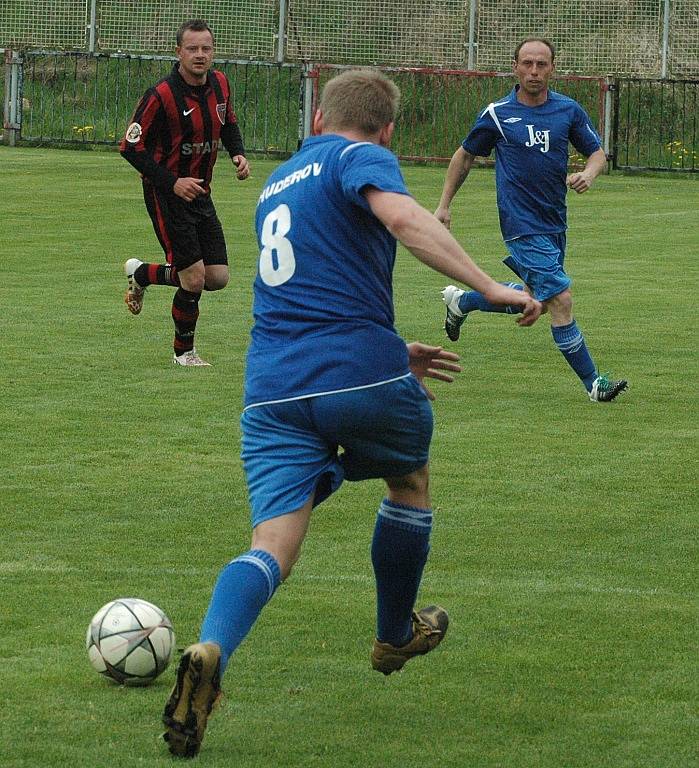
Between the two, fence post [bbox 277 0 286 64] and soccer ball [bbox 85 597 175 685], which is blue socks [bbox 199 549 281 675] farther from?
fence post [bbox 277 0 286 64]

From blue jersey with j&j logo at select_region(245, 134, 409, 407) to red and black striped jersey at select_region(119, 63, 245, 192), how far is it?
6379mm

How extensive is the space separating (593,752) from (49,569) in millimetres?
2562

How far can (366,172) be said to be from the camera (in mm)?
4637

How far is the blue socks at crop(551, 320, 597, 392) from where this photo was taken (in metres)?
10.4

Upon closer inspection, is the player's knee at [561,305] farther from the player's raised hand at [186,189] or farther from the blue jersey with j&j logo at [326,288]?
the blue jersey with j&j logo at [326,288]

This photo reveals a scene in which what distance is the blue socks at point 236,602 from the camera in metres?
4.55

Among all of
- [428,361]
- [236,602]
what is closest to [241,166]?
[428,361]

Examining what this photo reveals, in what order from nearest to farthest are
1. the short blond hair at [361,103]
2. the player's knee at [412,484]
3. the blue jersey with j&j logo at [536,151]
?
the short blond hair at [361,103], the player's knee at [412,484], the blue jersey with j&j logo at [536,151]

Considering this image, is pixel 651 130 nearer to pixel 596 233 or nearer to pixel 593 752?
pixel 596 233

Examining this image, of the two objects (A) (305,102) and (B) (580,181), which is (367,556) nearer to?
(B) (580,181)

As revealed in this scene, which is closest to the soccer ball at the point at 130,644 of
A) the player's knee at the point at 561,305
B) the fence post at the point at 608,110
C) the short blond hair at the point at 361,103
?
the short blond hair at the point at 361,103

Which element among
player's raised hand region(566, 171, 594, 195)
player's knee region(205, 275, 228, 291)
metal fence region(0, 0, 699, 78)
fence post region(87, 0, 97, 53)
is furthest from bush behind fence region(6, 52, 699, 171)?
player's raised hand region(566, 171, 594, 195)

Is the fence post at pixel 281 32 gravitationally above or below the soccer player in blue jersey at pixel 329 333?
above

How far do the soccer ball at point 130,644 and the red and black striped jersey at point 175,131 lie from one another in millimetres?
6219
